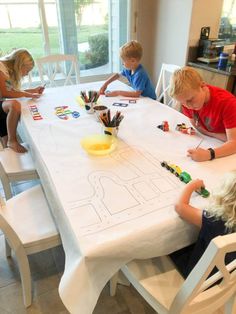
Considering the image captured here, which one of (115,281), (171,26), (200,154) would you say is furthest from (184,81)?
(171,26)

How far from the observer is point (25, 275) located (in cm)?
118

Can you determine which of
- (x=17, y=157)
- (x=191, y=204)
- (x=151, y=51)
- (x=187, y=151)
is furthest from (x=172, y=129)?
(x=151, y=51)

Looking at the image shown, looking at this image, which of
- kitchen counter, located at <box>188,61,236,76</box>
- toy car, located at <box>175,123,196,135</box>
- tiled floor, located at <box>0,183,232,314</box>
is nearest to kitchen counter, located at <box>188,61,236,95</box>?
kitchen counter, located at <box>188,61,236,76</box>

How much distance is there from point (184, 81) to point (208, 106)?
19 centimetres

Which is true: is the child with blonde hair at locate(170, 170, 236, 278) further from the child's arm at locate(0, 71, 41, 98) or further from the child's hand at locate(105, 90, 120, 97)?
the child's arm at locate(0, 71, 41, 98)

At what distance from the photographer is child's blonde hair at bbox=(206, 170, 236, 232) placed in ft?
2.55

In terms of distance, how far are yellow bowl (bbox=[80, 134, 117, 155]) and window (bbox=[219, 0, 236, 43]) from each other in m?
2.25

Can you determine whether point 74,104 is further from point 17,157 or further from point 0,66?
point 0,66

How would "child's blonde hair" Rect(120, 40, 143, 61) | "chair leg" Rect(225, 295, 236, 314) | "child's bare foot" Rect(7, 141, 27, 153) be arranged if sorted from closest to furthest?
"chair leg" Rect(225, 295, 236, 314)
"child's bare foot" Rect(7, 141, 27, 153)
"child's blonde hair" Rect(120, 40, 143, 61)

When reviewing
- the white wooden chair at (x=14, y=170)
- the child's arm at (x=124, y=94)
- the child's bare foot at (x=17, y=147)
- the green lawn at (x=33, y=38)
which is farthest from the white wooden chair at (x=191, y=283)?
the green lawn at (x=33, y=38)

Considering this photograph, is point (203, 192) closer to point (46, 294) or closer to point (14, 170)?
point (46, 294)

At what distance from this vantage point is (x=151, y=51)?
3.29 metres

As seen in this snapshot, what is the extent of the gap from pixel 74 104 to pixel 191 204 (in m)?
1.12

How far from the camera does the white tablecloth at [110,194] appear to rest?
31.3 inches
